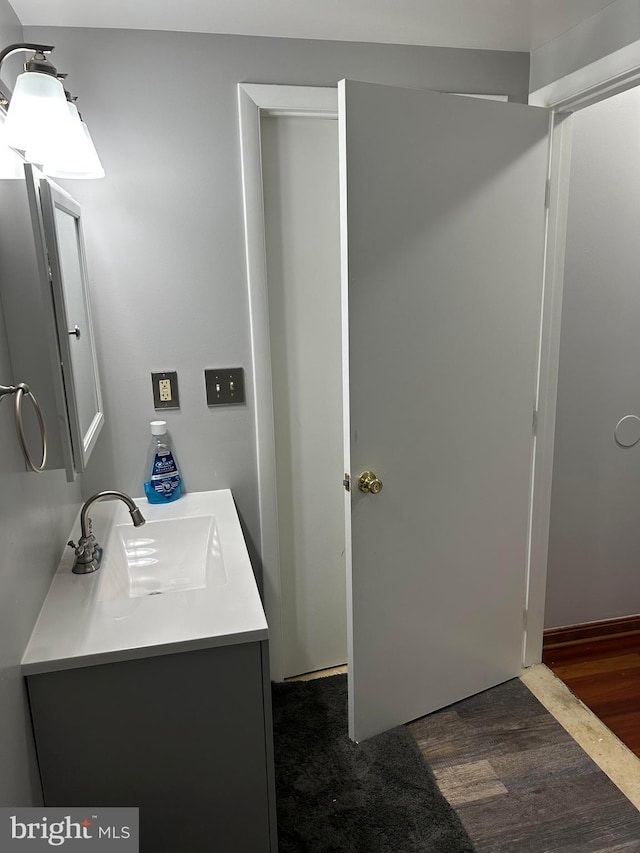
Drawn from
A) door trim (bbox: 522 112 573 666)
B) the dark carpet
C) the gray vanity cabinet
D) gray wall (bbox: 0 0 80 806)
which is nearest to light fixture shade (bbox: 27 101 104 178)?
gray wall (bbox: 0 0 80 806)

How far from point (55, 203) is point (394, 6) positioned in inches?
41.5

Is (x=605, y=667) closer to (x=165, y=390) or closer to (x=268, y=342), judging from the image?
(x=268, y=342)

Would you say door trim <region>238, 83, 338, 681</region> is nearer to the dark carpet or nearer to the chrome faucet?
the dark carpet

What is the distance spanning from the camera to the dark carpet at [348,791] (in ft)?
5.51

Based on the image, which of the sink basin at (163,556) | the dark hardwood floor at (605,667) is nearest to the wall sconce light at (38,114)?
the sink basin at (163,556)

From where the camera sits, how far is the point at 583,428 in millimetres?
2402

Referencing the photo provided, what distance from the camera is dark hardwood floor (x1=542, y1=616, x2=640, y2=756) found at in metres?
2.16

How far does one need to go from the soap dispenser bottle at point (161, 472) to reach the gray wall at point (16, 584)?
0.55 m

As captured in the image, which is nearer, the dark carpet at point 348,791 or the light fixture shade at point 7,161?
the light fixture shade at point 7,161

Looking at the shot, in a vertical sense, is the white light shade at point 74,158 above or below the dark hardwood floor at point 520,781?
above

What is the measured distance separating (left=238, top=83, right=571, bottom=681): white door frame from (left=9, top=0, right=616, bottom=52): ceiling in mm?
163

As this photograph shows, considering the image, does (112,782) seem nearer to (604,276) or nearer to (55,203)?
(55,203)

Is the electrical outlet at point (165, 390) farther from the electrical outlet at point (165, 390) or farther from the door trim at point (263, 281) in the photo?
the door trim at point (263, 281)

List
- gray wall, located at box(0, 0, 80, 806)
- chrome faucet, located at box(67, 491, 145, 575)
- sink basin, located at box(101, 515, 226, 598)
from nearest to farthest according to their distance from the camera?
gray wall, located at box(0, 0, 80, 806)
chrome faucet, located at box(67, 491, 145, 575)
sink basin, located at box(101, 515, 226, 598)
